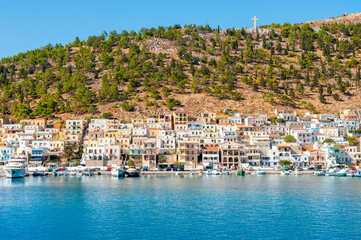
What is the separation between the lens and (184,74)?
14838cm

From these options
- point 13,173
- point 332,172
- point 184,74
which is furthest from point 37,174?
point 184,74

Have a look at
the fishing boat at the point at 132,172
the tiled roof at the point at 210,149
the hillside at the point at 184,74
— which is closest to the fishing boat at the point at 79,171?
the fishing boat at the point at 132,172

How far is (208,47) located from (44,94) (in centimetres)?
7140

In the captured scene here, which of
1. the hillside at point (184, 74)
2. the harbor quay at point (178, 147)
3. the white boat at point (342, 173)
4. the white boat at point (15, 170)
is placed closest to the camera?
the white boat at point (15, 170)

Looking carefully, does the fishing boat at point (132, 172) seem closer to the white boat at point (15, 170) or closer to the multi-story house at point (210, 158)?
the multi-story house at point (210, 158)

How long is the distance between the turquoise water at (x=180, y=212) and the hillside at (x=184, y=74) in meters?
68.1

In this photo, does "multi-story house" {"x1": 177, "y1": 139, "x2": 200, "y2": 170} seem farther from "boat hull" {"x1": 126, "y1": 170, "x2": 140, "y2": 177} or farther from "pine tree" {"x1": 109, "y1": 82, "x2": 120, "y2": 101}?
"pine tree" {"x1": 109, "y1": 82, "x2": 120, "y2": 101}

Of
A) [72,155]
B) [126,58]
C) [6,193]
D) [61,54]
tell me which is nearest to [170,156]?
[72,155]

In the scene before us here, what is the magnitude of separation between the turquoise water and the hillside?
6812cm

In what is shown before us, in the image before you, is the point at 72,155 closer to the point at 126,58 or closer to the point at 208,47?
the point at 126,58

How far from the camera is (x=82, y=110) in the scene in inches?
4978

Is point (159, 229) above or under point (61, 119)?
under

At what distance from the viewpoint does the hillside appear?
5177 inches

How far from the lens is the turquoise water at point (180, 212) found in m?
35.8
